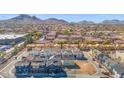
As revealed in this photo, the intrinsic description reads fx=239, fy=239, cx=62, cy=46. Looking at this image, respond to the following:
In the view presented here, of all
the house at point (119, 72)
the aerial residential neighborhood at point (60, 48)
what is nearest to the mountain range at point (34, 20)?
the aerial residential neighborhood at point (60, 48)

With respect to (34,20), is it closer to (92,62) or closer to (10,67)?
(10,67)

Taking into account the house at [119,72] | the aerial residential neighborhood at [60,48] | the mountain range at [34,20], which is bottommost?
the house at [119,72]

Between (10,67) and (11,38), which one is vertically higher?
(11,38)

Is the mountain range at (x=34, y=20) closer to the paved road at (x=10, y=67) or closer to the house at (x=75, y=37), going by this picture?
the house at (x=75, y=37)

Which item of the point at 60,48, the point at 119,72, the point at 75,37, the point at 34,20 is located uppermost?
the point at 34,20

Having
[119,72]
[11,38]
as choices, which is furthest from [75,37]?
[11,38]
